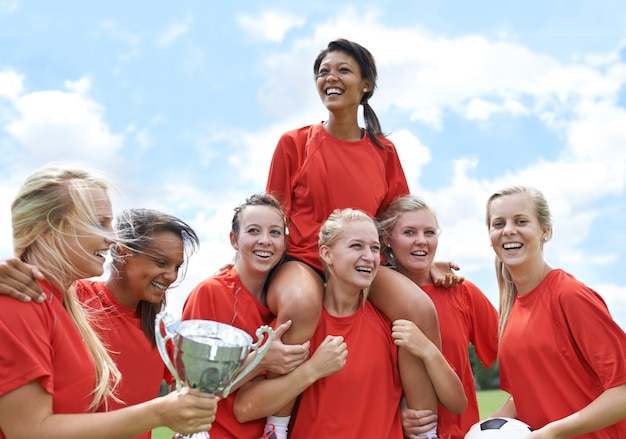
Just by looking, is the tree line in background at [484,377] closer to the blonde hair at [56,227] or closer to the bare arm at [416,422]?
the bare arm at [416,422]

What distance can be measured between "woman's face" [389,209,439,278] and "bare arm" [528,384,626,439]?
1.54m

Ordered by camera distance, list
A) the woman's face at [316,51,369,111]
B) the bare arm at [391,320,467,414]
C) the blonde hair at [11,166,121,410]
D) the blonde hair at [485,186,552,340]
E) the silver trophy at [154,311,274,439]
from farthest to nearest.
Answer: the woman's face at [316,51,369,111]
the blonde hair at [485,186,552,340]
the bare arm at [391,320,467,414]
the blonde hair at [11,166,121,410]
the silver trophy at [154,311,274,439]

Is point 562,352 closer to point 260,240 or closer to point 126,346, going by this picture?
point 260,240

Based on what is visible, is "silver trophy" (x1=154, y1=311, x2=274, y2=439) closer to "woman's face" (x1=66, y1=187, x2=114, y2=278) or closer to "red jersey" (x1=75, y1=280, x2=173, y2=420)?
"woman's face" (x1=66, y1=187, x2=114, y2=278)

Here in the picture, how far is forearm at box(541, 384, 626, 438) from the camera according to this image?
435cm

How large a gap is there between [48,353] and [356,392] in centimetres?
227

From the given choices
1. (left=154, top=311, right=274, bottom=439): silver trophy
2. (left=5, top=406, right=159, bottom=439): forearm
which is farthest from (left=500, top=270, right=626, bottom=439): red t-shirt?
(left=5, top=406, right=159, bottom=439): forearm

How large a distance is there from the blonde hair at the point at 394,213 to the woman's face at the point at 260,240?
0.88 meters

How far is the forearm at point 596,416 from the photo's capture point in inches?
171

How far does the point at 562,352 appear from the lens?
4.65 metres

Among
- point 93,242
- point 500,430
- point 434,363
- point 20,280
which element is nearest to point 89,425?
point 20,280

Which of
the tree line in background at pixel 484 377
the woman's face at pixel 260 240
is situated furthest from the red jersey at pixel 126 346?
the tree line in background at pixel 484 377

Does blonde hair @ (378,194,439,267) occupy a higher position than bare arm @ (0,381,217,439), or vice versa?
blonde hair @ (378,194,439,267)

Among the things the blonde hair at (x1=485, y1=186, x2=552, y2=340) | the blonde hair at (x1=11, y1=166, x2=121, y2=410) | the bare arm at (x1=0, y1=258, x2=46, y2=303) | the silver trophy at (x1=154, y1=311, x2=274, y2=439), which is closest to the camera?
the bare arm at (x1=0, y1=258, x2=46, y2=303)
